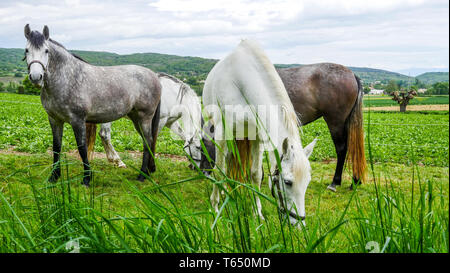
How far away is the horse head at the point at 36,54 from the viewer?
3850mm

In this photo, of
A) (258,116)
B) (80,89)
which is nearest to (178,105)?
(80,89)

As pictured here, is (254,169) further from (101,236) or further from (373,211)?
(101,236)

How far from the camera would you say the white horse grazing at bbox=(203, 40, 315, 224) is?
2.58 meters

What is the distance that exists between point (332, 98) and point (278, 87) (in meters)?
2.67

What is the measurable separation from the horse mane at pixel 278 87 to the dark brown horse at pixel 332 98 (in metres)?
2.01

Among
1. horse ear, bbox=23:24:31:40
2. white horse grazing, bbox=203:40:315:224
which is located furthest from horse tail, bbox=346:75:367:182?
horse ear, bbox=23:24:31:40

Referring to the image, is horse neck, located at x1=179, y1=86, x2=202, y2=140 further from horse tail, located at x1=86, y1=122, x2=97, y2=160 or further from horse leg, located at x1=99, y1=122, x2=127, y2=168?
horse tail, located at x1=86, y1=122, x2=97, y2=160

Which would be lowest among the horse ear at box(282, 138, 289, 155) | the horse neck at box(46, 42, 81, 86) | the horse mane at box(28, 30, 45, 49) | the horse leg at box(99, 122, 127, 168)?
the horse leg at box(99, 122, 127, 168)

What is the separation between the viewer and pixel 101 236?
156cm

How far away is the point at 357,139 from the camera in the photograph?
5145 mm

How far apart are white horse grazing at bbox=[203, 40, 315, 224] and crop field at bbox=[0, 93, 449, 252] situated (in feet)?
0.67

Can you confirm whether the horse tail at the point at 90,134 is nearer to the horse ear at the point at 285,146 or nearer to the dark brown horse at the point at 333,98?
the dark brown horse at the point at 333,98

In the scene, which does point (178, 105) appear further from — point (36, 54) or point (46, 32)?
point (36, 54)
